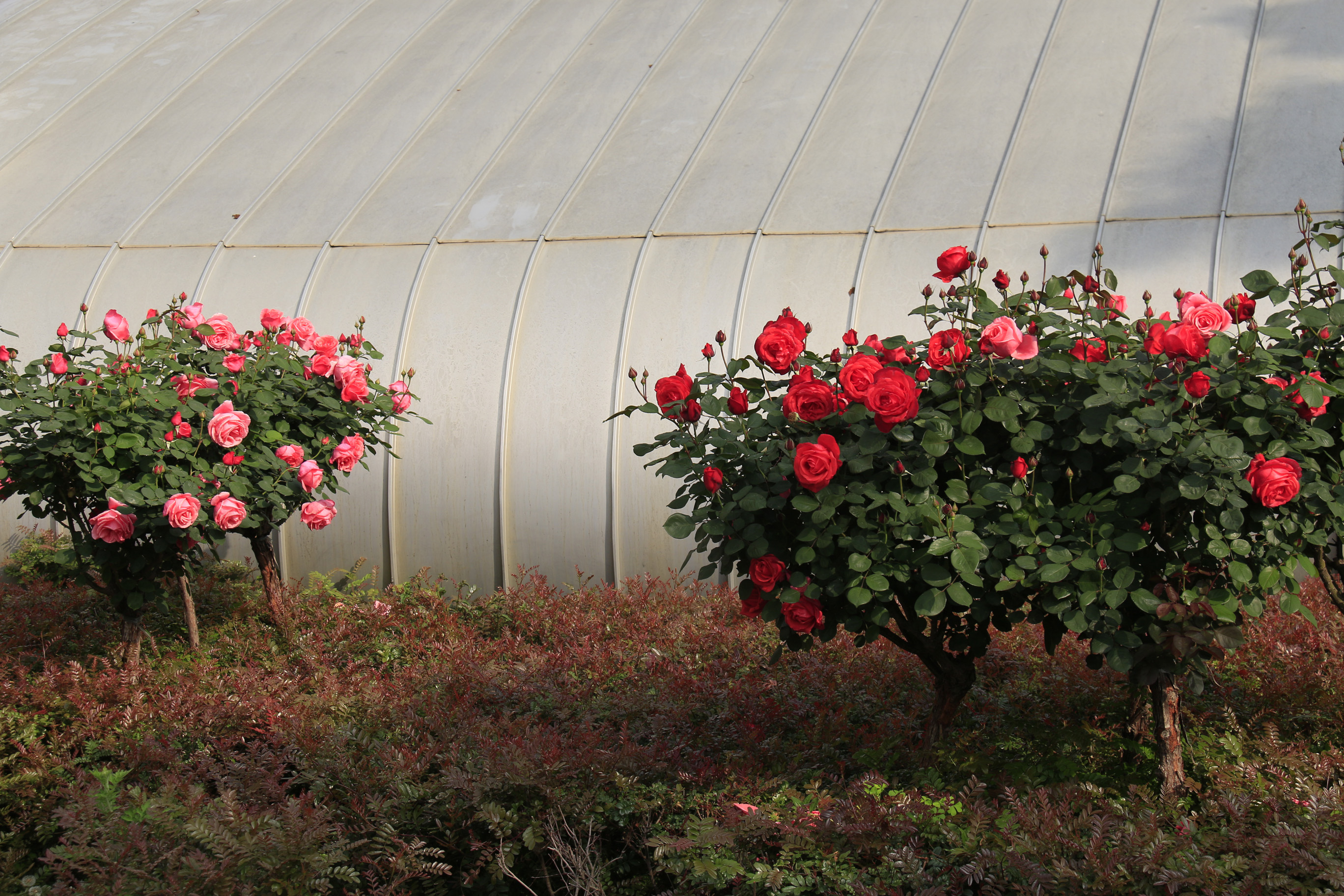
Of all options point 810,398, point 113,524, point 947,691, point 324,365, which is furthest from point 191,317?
point 947,691

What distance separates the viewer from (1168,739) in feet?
11.9

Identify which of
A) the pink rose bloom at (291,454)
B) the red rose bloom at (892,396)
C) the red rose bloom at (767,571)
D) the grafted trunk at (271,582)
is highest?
the red rose bloom at (892,396)

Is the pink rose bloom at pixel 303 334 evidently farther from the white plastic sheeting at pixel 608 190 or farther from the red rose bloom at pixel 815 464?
the red rose bloom at pixel 815 464

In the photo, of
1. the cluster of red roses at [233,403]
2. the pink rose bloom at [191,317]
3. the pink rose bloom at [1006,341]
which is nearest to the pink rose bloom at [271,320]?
the cluster of red roses at [233,403]

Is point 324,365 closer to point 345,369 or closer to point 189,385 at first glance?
point 345,369

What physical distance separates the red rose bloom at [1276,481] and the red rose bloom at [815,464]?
1257mm

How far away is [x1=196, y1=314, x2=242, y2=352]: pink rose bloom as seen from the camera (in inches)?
225

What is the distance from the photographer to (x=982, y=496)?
10.6 feet

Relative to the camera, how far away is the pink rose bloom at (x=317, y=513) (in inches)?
218

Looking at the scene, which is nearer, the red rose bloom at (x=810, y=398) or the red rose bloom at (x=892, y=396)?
the red rose bloom at (x=892, y=396)

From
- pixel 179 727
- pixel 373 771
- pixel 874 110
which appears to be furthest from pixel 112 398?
pixel 874 110

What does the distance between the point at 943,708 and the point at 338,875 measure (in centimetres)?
233

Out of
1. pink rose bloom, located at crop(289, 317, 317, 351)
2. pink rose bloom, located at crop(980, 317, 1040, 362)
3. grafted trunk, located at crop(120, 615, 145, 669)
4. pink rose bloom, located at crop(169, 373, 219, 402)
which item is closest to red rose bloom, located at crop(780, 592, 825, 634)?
pink rose bloom, located at crop(980, 317, 1040, 362)

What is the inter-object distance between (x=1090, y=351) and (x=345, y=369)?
4.15 meters
